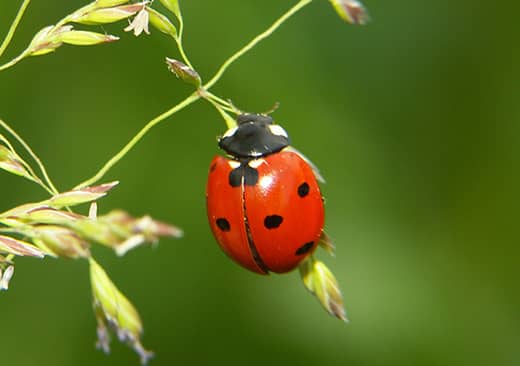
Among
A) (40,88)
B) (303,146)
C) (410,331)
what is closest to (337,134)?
(303,146)

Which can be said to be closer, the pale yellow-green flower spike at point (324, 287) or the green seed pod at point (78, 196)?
the green seed pod at point (78, 196)

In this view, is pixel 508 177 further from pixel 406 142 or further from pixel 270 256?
pixel 270 256

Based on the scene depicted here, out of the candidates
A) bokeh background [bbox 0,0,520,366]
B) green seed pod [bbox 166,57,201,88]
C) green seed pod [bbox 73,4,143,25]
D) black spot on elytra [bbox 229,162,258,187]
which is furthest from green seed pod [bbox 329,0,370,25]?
bokeh background [bbox 0,0,520,366]

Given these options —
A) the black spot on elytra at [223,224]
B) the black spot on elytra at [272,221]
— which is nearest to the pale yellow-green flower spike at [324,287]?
the black spot on elytra at [272,221]

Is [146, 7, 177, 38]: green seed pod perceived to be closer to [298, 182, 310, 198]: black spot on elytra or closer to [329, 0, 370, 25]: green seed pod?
[329, 0, 370, 25]: green seed pod

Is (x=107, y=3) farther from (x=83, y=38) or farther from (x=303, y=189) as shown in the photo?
(x=303, y=189)

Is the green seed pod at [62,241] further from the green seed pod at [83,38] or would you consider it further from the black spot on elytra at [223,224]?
the black spot on elytra at [223,224]

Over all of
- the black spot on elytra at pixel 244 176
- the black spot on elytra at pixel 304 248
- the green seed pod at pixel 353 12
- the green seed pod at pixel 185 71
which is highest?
the green seed pod at pixel 185 71
